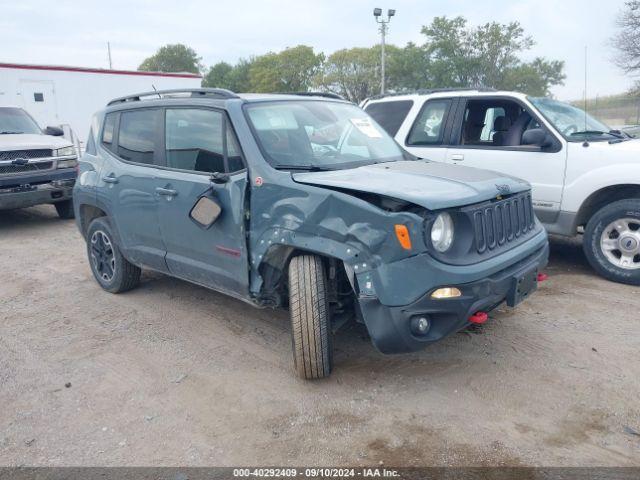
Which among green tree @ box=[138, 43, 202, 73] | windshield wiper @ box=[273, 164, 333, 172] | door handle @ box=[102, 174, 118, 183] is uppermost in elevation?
green tree @ box=[138, 43, 202, 73]

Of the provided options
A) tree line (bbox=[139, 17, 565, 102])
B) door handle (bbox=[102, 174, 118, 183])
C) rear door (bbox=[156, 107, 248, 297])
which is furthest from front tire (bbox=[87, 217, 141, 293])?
tree line (bbox=[139, 17, 565, 102])

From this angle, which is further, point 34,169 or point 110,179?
point 34,169

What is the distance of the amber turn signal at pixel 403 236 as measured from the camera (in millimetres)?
3037

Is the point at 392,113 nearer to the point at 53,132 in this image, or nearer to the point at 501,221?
the point at 501,221

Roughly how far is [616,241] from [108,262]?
5.05 metres

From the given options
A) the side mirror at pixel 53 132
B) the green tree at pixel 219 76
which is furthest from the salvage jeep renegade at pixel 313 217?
the green tree at pixel 219 76

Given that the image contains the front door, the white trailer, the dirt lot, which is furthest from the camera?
the white trailer

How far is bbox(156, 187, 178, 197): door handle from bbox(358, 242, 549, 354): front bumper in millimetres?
1901

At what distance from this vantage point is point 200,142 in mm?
4184

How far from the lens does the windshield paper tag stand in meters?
4.61

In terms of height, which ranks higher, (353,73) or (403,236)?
(353,73)

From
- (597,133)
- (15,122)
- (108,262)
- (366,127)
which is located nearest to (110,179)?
(108,262)

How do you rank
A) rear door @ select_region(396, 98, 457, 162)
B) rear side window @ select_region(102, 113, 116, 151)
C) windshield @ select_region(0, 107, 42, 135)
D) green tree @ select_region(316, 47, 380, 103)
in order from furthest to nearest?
1. green tree @ select_region(316, 47, 380, 103)
2. windshield @ select_region(0, 107, 42, 135)
3. rear door @ select_region(396, 98, 457, 162)
4. rear side window @ select_region(102, 113, 116, 151)

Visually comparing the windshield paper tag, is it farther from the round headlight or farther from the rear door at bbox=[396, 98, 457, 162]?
the rear door at bbox=[396, 98, 457, 162]
